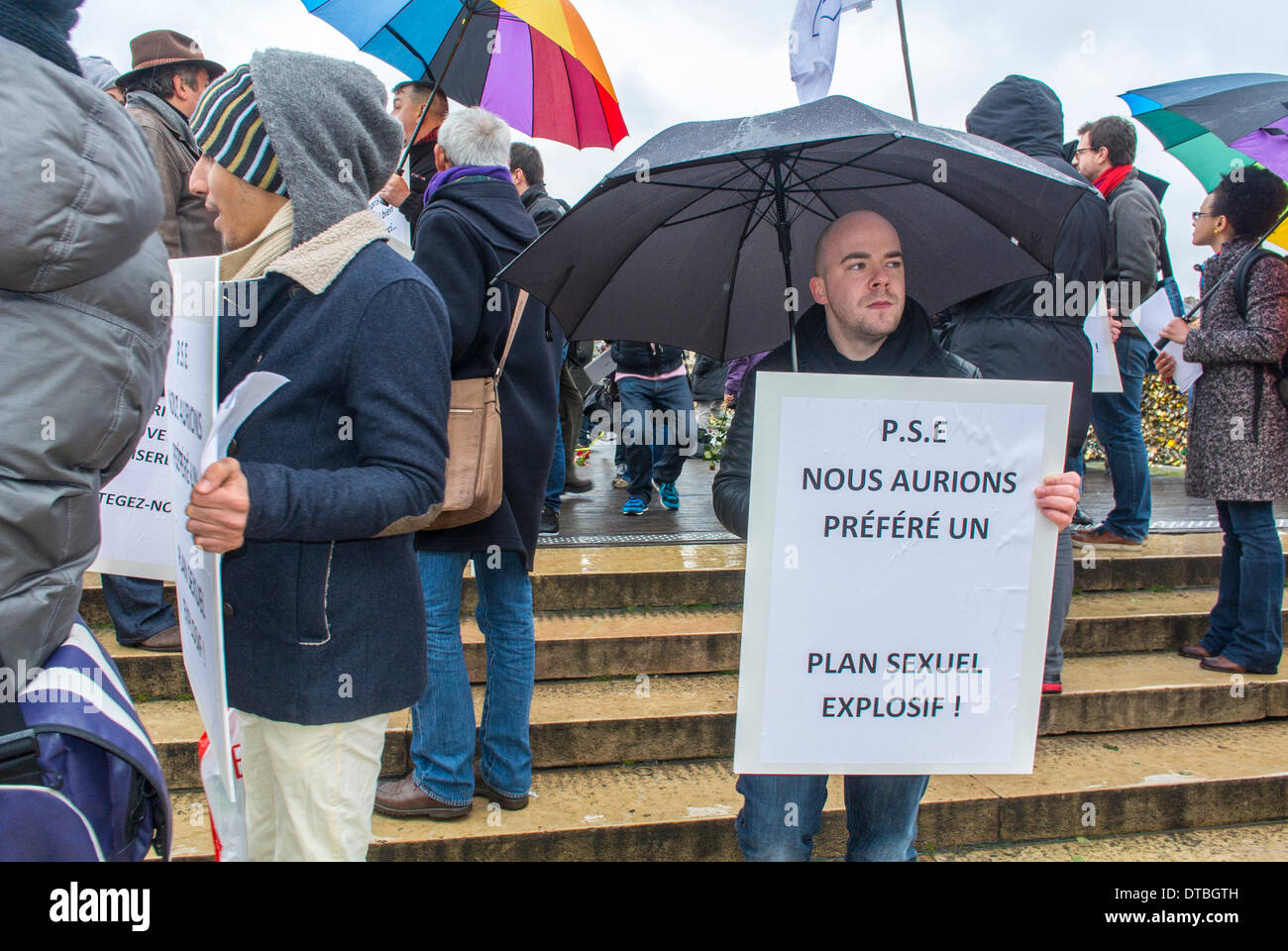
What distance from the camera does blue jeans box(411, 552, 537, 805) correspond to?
318 centimetres

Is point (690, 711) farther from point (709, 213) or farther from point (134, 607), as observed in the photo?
point (134, 607)

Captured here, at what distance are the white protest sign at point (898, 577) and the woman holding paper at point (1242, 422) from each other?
8.83 feet

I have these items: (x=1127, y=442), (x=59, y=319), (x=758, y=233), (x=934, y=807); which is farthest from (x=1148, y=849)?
(x=59, y=319)

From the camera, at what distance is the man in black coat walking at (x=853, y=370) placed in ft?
7.81

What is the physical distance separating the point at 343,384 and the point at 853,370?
121cm

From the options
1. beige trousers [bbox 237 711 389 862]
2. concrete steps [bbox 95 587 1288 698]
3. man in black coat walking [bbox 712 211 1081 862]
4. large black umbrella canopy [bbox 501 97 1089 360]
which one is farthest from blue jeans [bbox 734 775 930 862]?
concrete steps [bbox 95 587 1288 698]

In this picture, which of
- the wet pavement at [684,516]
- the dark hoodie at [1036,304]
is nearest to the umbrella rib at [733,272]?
the dark hoodie at [1036,304]

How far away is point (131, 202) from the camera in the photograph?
4.55ft

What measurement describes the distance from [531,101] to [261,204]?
2947mm

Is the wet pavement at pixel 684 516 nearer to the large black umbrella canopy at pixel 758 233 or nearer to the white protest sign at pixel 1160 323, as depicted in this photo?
the white protest sign at pixel 1160 323

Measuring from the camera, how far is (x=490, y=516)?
3.11 meters

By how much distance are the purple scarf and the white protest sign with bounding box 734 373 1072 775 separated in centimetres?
156

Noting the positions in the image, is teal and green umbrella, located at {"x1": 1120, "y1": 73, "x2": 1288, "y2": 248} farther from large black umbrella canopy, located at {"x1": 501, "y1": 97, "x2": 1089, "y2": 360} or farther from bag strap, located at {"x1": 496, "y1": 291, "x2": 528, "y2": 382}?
bag strap, located at {"x1": 496, "y1": 291, "x2": 528, "y2": 382}
